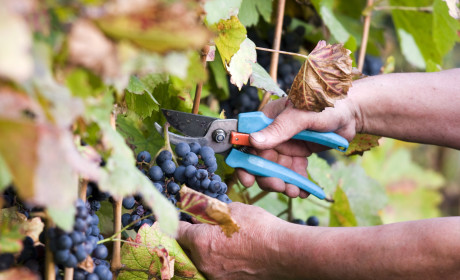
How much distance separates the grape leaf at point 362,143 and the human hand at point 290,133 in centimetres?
14

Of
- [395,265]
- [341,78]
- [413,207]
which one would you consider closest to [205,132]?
[341,78]

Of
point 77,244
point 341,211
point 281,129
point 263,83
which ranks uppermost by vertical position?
point 263,83

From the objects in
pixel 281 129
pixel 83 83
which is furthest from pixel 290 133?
pixel 83 83

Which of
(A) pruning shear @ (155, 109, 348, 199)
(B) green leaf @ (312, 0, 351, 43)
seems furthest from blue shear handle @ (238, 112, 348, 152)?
(B) green leaf @ (312, 0, 351, 43)

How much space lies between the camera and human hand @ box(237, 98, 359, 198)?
4.00ft

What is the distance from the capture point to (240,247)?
1078 mm

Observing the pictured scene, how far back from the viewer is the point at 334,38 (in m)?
1.73

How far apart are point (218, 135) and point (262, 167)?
14cm

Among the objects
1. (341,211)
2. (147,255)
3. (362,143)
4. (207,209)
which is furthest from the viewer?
(341,211)

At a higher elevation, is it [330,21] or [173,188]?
[330,21]

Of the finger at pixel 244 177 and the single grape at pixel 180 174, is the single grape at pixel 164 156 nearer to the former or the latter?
the single grape at pixel 180 174

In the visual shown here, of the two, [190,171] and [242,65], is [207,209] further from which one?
[242,65]

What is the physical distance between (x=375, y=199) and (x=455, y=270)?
105cm

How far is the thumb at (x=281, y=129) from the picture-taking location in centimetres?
120
